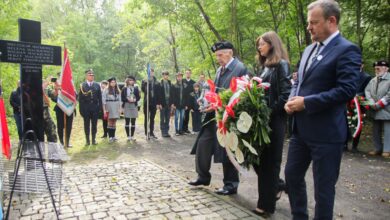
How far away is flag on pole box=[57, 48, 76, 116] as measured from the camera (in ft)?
26.2

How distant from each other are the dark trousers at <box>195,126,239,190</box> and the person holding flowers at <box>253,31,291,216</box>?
0.87 metres

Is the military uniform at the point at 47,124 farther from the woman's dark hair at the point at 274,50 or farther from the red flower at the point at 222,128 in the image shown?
the woman's dark hair at the point at 274,50

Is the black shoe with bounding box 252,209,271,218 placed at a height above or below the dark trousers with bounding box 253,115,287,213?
below

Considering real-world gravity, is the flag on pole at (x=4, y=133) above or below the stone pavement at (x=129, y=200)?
above

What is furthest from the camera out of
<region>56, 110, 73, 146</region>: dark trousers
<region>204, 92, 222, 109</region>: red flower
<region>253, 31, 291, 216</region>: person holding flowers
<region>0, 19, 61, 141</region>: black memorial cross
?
<region>56, 110, 73, 146</region>: dark trousers

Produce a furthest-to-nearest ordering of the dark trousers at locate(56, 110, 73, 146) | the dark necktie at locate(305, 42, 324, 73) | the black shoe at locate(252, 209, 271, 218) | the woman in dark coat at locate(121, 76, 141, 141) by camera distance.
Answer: the woman in dark coat at locate(121, 76, 141, 141) → the dark trousers at locate(56, 110, 73, 146) → the black shoe at locate(252, 209, 271, 218) → the dark necktie at locate(305, 42, 324, 73)

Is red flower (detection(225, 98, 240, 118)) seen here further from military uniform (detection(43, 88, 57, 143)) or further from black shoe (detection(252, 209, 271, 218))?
military uniform (detection(43, 88, 57, 143))

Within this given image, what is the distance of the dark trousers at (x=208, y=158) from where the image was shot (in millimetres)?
4930

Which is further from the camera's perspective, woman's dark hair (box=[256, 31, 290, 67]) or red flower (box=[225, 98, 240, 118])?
woman's dark hair (box=[256, 31, 290, 67])

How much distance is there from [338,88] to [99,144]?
8.60 m

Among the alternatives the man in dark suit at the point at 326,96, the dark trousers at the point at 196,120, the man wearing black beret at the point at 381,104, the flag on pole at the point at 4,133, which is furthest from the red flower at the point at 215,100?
the dark trousers at the point at 196,120

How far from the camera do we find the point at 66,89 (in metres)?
8.17

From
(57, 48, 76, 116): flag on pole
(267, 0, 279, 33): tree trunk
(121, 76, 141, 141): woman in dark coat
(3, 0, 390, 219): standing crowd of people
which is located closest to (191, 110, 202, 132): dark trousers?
(121, 76, 141, 141): woman in dark coat

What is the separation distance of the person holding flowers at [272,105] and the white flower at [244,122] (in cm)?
56
